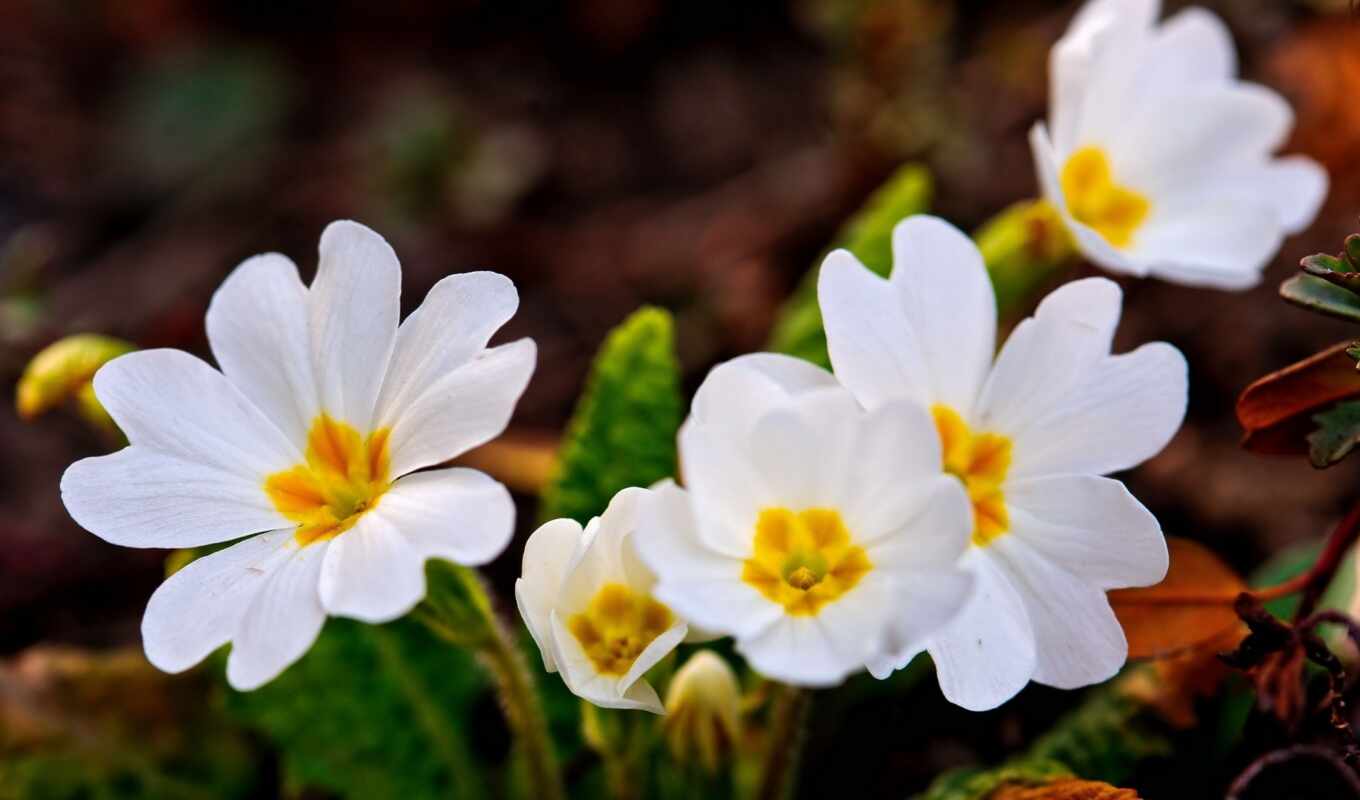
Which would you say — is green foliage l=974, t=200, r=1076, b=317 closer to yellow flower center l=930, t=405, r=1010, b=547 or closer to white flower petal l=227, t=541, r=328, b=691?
yellow flower center l=930, t=405, r=1010, b=547

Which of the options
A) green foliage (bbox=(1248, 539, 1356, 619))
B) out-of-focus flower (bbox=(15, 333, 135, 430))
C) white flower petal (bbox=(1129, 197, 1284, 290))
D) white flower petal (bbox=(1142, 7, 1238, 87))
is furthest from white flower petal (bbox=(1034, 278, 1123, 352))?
out-of-focus flower (bbox=(15, 333, 135, 430))

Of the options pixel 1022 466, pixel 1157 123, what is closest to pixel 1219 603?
pixel 1022 466

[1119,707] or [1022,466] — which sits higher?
[1022,466]

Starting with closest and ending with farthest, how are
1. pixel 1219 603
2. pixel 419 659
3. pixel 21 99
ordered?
pixel 1219 603, pixel 419 659, pixel 21 99

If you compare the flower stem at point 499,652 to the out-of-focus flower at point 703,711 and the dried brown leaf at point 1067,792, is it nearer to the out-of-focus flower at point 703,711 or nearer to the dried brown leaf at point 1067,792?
the out-of-focus flower at point 703,711

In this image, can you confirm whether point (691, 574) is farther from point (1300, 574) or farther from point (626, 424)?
point (1300, 574)

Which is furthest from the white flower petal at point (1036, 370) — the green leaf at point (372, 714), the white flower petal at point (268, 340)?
the green leaf at point (372, 714)

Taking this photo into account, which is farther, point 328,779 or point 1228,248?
point 328,779

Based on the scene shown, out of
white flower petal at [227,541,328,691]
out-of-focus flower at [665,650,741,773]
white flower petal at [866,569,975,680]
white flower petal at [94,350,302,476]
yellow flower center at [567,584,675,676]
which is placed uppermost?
white flower petal at [94,350,302,476]

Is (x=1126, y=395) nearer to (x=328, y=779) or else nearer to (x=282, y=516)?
(x=282, y=516)
